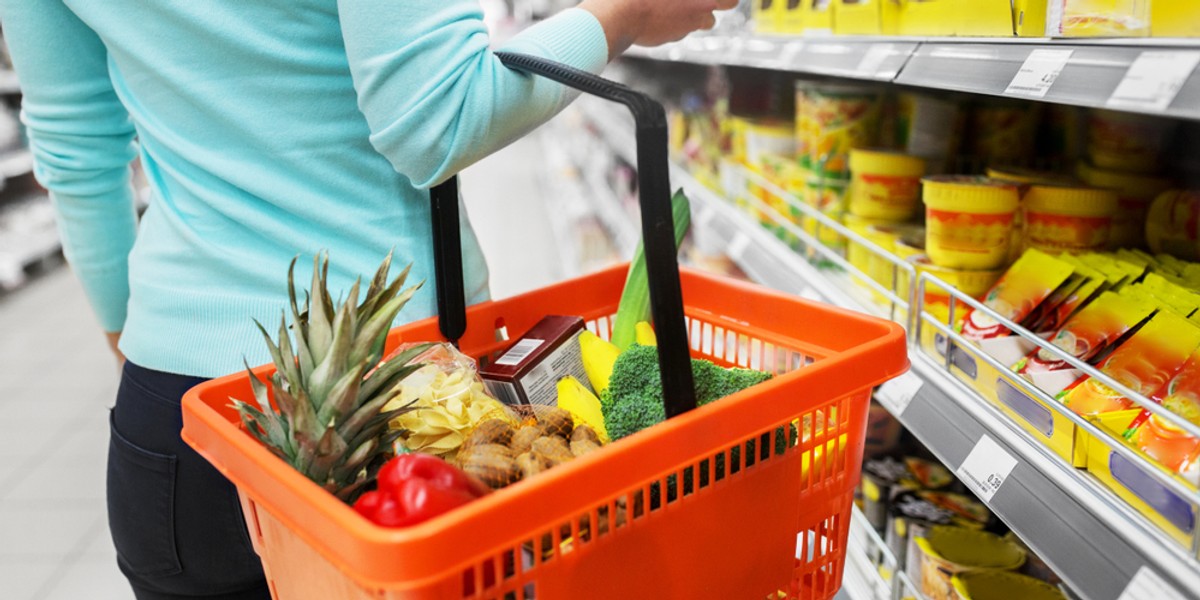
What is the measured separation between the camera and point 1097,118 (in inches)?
53.2

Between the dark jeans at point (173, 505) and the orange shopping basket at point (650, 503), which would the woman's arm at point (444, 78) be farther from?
the dark jeans at point (173, 505)

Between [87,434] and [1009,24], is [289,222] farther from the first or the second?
[87,434]

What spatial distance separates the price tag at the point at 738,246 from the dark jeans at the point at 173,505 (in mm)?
1209

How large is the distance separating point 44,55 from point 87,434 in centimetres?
271

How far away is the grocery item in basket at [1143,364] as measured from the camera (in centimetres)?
92

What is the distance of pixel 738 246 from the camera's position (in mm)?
1968

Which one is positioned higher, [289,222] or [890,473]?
[289,222]

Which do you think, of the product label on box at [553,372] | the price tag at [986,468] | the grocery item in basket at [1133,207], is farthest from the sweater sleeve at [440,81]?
the grocery item in basket at [1133,207]

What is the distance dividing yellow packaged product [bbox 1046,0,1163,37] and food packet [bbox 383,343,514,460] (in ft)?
2.27

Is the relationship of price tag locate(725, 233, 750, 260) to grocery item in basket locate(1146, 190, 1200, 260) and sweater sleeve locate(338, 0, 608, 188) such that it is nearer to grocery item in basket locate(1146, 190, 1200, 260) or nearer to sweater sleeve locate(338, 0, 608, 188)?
grocery item in basket locate(1146, 190, 1200, 260)

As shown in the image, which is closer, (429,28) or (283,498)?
(283,498)

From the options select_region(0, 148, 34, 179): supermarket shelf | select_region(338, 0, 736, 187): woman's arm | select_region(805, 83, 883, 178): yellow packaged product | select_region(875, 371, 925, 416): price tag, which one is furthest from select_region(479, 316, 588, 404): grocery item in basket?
select_region(0, 148, 34, 179): supermarket shelf

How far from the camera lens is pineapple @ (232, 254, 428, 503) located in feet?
2.36

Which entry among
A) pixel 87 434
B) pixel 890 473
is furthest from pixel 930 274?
pixel 87 434
